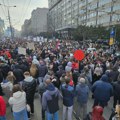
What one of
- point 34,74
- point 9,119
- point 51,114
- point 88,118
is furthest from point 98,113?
point 34,74

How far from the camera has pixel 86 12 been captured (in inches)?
2623

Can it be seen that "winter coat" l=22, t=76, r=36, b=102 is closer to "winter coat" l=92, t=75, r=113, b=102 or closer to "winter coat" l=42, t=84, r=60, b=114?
"winter coat" l=42, t=84, r=60, b=114

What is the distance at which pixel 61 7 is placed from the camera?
11125cm

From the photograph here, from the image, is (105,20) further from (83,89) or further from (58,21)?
(58,21)

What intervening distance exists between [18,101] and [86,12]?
63.6 meters

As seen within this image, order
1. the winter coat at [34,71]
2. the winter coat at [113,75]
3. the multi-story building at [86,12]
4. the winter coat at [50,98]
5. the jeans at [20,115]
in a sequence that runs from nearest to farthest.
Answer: the winter coat at [50,98] < the jeans at [20,115] < the winter coat at [113,75] < the winter coat at [34,71] < the multi-story building at [86,12]

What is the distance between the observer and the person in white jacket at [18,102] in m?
5.75

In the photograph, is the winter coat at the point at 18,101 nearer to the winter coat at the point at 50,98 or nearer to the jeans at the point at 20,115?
the jeans at the point at 20,115

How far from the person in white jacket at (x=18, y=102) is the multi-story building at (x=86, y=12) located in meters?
18.2

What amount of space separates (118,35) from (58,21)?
82.9 metres

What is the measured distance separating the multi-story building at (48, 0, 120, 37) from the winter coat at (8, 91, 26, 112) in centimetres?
1828

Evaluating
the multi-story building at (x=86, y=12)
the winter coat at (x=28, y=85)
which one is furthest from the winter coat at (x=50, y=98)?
the multi-story building at (x=86, y=12)

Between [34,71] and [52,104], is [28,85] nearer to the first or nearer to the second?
[52,104]

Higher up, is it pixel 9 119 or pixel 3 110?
pixel 3 110
